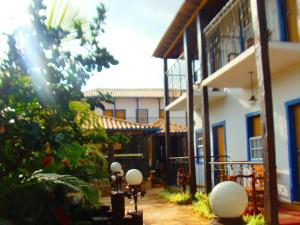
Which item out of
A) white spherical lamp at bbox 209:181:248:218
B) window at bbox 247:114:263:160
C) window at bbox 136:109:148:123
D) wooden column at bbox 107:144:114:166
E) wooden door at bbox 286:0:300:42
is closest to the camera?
white spherical lamp at bbox 209:181:248:218

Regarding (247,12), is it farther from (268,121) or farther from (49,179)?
(49,179)

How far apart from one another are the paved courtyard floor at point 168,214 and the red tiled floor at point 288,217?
1.41 meters

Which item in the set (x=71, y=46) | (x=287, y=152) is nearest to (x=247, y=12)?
(x=287, y=152)

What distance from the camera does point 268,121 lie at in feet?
19.2

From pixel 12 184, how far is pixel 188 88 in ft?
23.9

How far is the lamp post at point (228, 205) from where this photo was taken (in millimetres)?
2559

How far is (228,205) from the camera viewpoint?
2555 mm

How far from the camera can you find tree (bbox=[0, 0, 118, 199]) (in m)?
2.93

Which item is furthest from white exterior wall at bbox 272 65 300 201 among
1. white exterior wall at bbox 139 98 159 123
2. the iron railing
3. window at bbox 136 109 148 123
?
white exterior wall at bbox 139 98 159 123

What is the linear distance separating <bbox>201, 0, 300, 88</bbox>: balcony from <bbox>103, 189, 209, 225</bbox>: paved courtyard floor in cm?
326

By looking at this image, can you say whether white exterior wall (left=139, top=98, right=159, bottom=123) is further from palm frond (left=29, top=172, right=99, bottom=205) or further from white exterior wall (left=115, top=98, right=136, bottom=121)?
palm frond (left=29, top=172, right=99, bottom=205)

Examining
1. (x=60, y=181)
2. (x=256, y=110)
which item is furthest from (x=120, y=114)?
→ (x=60, y=181)

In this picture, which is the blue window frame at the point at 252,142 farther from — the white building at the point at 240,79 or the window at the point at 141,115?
the window at the point at 141,115

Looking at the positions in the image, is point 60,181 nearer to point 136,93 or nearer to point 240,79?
point 240,79
